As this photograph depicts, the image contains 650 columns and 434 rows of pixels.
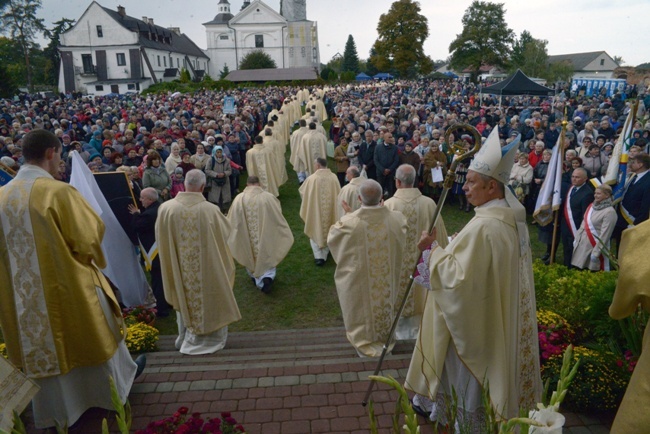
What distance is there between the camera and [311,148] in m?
15.2

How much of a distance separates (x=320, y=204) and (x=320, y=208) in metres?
0.09

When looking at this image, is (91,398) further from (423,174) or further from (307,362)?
(423,174)

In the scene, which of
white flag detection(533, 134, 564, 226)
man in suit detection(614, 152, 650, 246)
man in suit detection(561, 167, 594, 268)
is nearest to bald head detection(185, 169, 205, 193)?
white flag detection(533, 134, 564, 226)

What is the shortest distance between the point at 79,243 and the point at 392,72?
245 ft

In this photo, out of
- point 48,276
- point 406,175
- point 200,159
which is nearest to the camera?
point 48,276

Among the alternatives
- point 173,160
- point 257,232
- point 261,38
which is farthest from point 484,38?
point 257,232

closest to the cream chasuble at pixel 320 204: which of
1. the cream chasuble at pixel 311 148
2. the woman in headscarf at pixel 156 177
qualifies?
the woman in headscarf at pixel 156 177

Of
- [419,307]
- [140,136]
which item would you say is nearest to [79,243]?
[419,307]

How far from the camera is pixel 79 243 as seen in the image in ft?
12.7

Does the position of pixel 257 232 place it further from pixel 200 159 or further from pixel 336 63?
pixel 336 63

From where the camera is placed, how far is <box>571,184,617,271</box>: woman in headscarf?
7.25 metres

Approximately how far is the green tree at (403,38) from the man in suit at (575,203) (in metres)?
66.1

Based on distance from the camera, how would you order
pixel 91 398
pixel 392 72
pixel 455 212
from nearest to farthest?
pixel 91 398, pixel 455 212, pixel 392 72

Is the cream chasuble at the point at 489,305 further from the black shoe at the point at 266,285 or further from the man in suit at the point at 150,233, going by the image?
the black shoe at the point at 266,285
